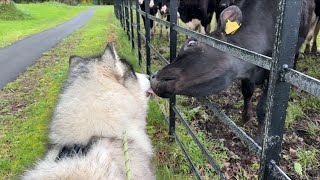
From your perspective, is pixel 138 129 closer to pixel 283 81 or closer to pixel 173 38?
pixel 173 38

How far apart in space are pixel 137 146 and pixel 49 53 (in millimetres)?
7547

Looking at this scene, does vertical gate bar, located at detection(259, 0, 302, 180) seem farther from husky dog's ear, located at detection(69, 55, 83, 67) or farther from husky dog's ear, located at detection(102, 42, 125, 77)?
husky dog's ear, located at detection(69, 55, 83, 67)

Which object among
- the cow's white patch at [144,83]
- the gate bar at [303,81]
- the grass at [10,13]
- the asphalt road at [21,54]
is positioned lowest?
the asphalt road at [21,54]

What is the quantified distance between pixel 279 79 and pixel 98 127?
157 centimetres

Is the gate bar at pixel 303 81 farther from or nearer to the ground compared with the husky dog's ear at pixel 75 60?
farther from the ground

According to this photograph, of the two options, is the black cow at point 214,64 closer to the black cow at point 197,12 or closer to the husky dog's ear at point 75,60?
the husky dog's ear at point 75,60

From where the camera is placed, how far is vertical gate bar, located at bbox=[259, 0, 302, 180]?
1.25 metres

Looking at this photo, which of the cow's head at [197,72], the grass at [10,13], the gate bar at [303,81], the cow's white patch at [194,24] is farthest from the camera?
the grass at [10,13]

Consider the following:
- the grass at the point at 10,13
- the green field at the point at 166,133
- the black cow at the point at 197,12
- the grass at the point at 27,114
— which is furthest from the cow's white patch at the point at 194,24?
the grass at the point at 10,13

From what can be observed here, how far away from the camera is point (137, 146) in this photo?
2.71m

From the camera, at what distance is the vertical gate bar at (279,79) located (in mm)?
1246

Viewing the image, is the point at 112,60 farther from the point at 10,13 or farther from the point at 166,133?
the point at 10,13

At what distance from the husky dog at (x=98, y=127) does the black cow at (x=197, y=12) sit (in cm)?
581

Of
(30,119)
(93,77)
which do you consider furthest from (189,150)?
(30,119)
